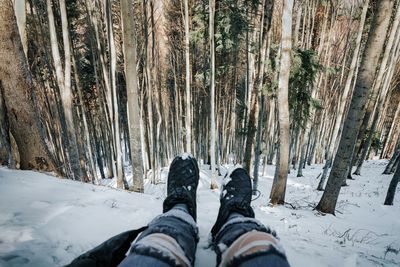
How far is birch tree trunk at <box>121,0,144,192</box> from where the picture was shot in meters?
4.07

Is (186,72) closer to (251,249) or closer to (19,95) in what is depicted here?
(19,95)

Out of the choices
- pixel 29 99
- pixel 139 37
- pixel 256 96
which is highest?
pixel 139 37

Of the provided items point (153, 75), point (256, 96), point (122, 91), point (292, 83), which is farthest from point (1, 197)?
point (122, 91)

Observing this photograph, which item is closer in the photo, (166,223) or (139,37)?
(166,223)

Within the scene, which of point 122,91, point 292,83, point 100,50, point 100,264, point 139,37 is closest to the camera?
point 100,264

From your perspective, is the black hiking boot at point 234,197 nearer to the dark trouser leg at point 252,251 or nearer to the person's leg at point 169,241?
the person's leg at point 169,241

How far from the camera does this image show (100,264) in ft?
3.56

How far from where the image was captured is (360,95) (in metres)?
4.28

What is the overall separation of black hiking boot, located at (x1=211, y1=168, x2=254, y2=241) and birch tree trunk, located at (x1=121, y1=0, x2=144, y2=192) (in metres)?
2.53

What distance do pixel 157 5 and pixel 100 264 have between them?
43.8 ft

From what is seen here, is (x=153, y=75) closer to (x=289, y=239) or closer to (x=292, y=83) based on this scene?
(x=292, y=83)

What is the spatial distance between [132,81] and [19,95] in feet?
6.03

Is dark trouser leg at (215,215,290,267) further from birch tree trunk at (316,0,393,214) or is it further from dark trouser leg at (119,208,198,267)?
birch tree trunk at (316,0,393,214)

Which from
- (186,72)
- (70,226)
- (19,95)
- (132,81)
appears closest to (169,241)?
(70,226)
